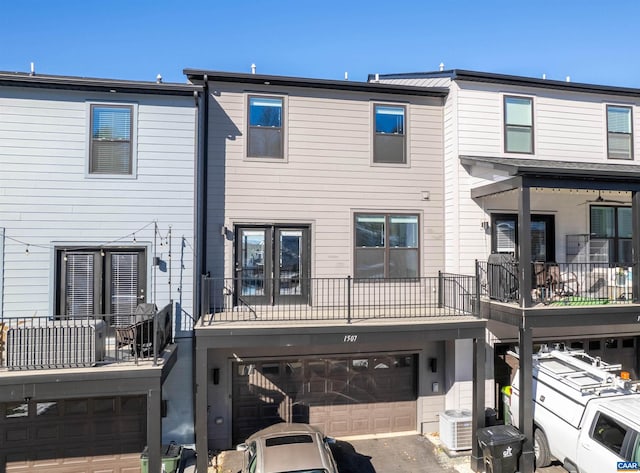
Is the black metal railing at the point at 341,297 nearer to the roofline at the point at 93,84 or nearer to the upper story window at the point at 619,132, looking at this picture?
the roofline at the point at 93,84

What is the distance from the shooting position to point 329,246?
9.69m

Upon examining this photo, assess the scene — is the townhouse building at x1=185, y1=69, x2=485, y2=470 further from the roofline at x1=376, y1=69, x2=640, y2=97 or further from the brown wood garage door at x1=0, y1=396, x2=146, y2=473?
the brown wood garage door at x1=0, y1=396, x2=146, y2=473

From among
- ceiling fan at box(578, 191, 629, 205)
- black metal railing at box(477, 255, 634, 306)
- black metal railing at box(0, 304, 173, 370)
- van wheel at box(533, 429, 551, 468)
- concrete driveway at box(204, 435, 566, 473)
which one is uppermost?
ceiling fan at box(578, 191, 629, 205)

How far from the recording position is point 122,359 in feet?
22.8

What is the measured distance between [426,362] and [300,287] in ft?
11.9

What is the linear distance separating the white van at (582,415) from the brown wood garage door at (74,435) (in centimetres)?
801

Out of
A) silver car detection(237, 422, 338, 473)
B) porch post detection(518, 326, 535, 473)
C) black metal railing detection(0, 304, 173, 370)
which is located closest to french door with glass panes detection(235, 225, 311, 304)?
black metal railing detection(0, 304, 173, 370)

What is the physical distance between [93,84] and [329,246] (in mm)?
5987

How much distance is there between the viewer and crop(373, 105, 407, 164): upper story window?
10.1 m

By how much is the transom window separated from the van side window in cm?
451

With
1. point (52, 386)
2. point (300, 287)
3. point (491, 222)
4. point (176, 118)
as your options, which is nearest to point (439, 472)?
point (300, 287)

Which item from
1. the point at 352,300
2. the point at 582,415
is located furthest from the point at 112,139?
the point at 582,415

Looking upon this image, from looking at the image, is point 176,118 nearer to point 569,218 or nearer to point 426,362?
point 426,362

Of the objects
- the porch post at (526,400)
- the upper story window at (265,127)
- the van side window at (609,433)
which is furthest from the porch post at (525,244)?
the upper story window at (265,127)
